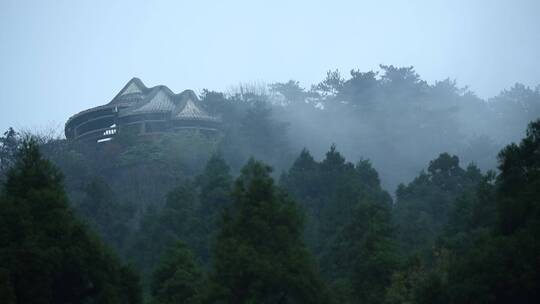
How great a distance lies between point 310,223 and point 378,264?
21.2 feet

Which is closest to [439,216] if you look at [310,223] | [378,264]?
[310,223]

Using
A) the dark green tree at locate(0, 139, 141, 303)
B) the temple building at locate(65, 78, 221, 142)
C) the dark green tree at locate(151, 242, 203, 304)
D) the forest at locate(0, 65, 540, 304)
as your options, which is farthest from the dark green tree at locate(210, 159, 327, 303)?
the temple building at locate(65, 78, 221, 142)

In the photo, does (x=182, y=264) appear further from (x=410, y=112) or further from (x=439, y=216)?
(x=410, y=112)

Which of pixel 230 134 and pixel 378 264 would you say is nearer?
pixel 378 264

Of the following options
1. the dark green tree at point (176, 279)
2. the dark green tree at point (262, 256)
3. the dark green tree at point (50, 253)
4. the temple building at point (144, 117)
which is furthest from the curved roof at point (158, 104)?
the dark green tree at point (262, 256)

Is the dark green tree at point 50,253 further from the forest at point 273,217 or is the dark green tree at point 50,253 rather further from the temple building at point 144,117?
the temple building at point 144,117

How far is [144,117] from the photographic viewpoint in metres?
43.8

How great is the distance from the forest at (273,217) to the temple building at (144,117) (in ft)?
4.94

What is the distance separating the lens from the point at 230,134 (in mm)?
41719

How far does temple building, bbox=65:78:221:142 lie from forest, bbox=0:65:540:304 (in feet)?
4.94

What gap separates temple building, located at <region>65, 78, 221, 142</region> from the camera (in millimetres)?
43656

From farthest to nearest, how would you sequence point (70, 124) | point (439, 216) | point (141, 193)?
point (70, 124) → point (141, 193) → point (439, 216)

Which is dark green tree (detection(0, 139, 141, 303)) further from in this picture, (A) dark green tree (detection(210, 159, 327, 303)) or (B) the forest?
(A) dark green tree (detection(210, 159, 327, 303))

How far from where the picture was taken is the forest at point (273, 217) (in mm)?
17094
